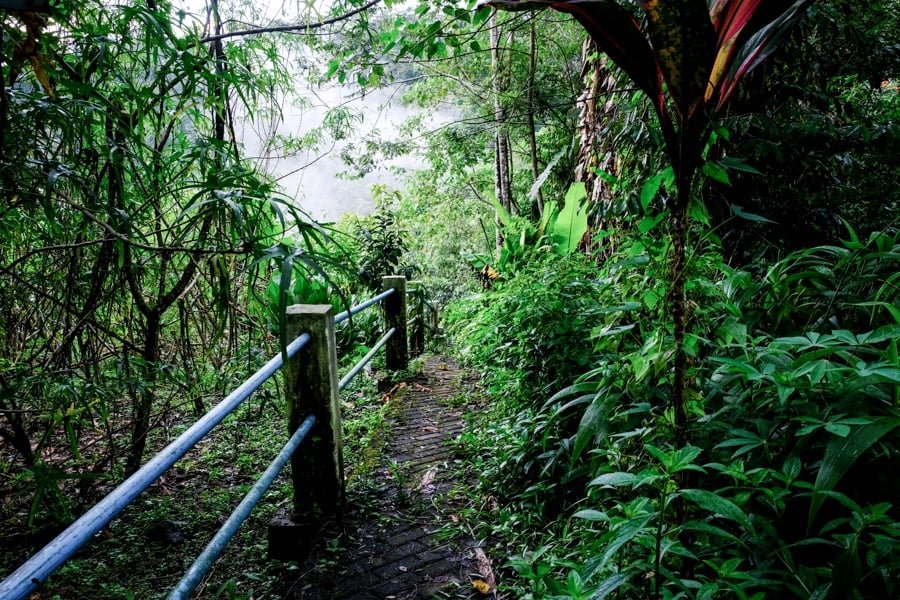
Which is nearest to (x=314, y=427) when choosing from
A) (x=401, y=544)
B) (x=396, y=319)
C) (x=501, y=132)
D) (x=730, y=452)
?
(x=401, y=544)

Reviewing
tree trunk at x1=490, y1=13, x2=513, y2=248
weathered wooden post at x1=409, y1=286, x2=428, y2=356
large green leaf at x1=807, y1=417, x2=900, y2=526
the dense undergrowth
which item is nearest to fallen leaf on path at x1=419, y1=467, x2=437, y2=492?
the dense undergrowth

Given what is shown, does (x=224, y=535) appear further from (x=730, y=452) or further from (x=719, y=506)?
(x=730, y=452)

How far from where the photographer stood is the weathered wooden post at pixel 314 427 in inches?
82.7

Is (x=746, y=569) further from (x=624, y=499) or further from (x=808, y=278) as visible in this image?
(x=808, y=278)

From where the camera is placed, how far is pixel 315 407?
2148mm

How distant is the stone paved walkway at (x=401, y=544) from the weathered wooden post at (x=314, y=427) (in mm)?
140

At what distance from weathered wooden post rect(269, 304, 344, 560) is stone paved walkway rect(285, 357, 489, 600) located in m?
0.14

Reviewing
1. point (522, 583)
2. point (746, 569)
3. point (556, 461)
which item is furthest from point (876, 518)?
point (556, 461)

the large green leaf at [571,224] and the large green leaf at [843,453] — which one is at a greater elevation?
the large green leaf at [571,224]

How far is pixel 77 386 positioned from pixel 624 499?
236 cm

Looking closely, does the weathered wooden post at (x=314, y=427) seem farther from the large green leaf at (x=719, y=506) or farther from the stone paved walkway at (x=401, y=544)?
the large green leaf at (x=719, y=506)

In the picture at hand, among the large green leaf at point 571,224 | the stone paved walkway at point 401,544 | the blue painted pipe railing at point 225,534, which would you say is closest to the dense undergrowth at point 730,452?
the stone paved walkway at point 401,544

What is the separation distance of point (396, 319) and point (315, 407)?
8.98 feet

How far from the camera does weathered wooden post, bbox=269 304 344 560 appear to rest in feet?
6.89
